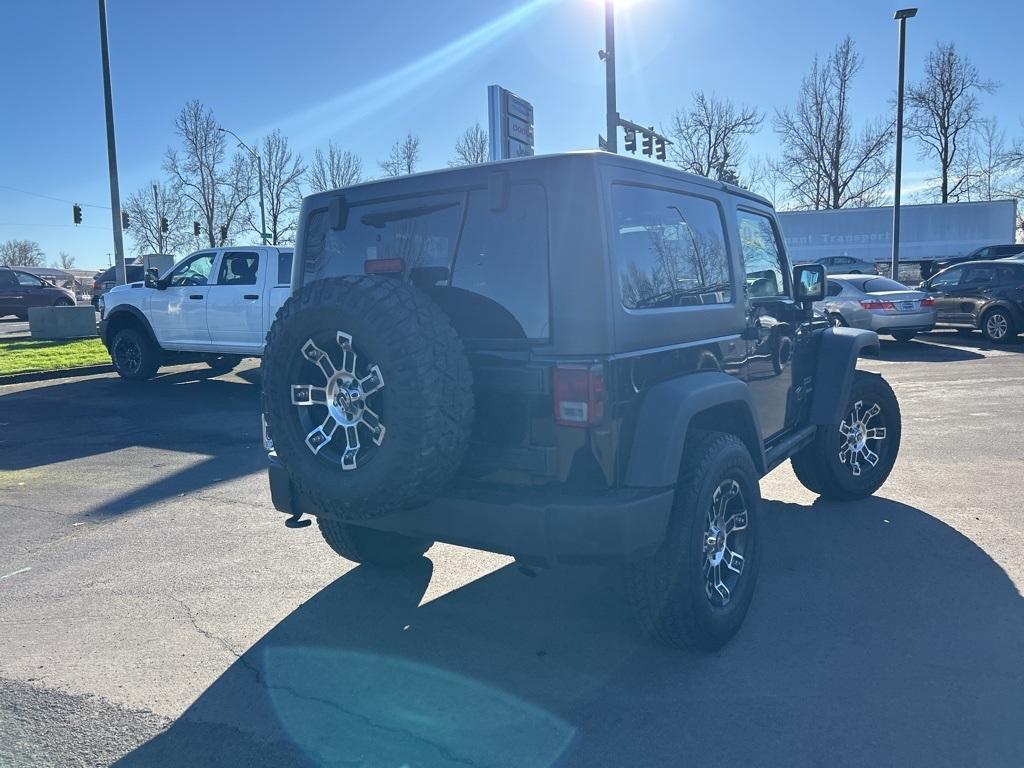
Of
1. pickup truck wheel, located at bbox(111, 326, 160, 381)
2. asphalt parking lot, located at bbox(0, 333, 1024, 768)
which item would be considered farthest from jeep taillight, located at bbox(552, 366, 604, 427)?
pickup truck wheel, located at bbox(111, 326, 160, 381)

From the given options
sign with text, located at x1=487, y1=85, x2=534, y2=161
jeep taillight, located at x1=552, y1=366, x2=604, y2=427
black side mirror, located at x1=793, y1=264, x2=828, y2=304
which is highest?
sign with text, located at x1=487, y1=85, x2=534, y2=161

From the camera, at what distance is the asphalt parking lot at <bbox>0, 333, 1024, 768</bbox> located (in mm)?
2848

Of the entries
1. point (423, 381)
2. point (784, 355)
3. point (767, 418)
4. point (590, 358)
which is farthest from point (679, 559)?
point (784, 355)

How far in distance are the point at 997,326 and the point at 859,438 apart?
39.9 ft

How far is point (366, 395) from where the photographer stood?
10.2 feet

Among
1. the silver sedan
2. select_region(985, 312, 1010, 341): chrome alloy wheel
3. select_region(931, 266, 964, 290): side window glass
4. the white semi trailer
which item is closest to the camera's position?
the silver sedan

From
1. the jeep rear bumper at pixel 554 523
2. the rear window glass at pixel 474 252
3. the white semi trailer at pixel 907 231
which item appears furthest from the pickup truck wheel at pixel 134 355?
the white semi trailer at pixel 907 231

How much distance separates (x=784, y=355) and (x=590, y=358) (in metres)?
2.15

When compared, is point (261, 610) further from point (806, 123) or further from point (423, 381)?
point (806, 123)

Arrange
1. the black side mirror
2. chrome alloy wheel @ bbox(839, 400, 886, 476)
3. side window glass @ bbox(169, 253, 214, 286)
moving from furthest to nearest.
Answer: side window glass @ bbox(169, 253, 214, 286), chrome alloy wheel @ bbox(839, 400, 886, 476), the black side mirror

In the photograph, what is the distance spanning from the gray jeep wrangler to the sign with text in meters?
5.71

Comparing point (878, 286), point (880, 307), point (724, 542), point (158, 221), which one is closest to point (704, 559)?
point (724, 542)

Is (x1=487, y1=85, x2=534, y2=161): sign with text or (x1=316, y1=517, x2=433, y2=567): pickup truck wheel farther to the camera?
(x1=487, y1=85, x2=534, y2=161): sign with text

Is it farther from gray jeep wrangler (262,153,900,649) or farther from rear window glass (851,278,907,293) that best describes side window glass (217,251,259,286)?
rear window glass (851,278,907,293)
